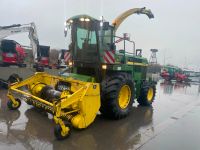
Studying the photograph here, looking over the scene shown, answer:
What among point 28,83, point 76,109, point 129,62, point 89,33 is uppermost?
point 89,33

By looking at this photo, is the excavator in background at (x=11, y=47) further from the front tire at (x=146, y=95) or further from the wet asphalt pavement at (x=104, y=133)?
the front tire at (x=146, y=95)

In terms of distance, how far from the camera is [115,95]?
18.2ft

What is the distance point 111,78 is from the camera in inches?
227

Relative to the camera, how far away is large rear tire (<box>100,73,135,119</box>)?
18.1ft

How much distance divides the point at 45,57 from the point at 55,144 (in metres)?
12.8

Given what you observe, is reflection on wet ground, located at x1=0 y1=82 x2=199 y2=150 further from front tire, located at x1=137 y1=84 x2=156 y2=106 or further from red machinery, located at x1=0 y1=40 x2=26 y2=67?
red machinery, located at x1=0 y1=40 x2=26 y2=67

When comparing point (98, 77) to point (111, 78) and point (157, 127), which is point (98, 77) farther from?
point (157, 127)

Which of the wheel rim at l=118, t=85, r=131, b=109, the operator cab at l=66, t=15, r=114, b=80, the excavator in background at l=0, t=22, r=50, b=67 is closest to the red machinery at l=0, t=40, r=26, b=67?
the excavator in background at l=0, t=22, r=50, b=67

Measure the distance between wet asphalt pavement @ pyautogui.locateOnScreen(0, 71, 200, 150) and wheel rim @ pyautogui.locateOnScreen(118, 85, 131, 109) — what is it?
0.44 metres

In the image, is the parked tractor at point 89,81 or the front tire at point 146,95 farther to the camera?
the front tire at point 146,95

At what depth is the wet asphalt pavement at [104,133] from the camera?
4.11 meters

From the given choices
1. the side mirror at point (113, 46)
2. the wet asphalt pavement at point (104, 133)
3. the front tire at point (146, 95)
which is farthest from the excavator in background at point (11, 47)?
the side mirror at point (113, 46)

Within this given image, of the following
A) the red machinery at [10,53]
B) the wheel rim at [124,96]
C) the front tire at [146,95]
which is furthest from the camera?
the red machinery at [10,53]

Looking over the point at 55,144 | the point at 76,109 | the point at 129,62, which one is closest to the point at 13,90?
the point at 76,109
